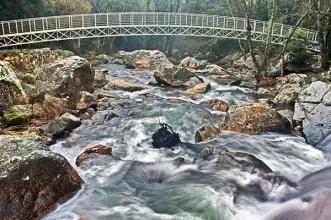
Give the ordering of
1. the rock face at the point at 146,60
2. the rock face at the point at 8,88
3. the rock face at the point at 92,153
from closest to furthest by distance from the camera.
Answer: the rock face at the point at 92,153 < the rock face at the point at 8,88 < the rock face at the point at 146,60

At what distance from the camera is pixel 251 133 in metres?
9.16

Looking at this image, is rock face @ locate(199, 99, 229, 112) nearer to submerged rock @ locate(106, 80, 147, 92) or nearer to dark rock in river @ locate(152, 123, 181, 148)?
dark rock in river @ locate(152, 123, 181, 148)

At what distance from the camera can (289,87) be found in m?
14.0

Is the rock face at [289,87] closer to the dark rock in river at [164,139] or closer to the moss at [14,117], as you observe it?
the dark rock in river at [164,139]

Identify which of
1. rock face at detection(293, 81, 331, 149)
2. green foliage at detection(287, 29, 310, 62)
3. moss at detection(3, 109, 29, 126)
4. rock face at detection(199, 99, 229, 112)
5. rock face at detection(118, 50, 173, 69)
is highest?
green foliage at detection(287, 29, 310, 62)

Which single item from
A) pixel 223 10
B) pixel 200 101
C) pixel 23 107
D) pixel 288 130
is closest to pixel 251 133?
pixel 288 130

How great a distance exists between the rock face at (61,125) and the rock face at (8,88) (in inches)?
75.3

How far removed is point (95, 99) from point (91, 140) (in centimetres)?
381

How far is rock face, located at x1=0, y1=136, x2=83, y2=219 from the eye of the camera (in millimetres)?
4930

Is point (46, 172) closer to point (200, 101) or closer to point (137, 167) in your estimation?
point (137, 167)

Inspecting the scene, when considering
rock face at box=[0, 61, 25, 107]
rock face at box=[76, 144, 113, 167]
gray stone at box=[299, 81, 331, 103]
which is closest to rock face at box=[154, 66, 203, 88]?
gray stone at box=[299, 81, 331, 103]

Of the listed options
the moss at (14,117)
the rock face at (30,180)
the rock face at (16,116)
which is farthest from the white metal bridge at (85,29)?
the rock face at (30,180)

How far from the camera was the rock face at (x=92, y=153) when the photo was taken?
7410 millimetres

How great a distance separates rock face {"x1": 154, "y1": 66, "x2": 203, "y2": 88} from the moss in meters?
8.26
